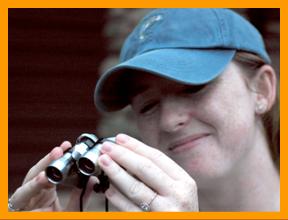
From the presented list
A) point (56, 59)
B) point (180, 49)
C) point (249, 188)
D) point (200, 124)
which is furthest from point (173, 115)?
point (56, 59)

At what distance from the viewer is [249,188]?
143 centimetres

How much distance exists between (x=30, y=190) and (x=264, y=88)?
0.61 m

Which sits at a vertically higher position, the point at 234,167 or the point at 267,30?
the point at 267,30

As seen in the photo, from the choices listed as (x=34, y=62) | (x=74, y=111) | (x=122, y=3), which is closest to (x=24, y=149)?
(x=34, y=62)

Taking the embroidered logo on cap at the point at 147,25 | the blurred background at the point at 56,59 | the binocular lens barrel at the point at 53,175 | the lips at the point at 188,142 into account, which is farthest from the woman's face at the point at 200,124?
the blurred background at the point at 56,59

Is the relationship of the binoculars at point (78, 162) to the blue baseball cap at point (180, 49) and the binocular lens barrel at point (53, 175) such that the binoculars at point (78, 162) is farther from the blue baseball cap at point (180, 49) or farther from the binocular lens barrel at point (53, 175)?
the blue baseball cap at point (180, 49)

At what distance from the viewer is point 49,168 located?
4.01 feet

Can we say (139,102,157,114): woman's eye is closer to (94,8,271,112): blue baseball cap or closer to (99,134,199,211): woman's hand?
(94,8,271,112): blue baseball cap

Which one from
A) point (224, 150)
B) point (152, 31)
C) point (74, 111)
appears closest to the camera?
point (224, 150)

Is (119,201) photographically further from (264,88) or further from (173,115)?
(264,88)

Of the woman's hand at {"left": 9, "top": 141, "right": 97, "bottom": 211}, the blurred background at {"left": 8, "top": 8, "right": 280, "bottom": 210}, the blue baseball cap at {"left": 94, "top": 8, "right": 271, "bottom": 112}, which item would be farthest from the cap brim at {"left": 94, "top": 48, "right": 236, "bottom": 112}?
the blurred background at {"left": 8, "top": 8, "right": 280, "bottom": 210}

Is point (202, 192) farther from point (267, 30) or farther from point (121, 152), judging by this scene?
point (267, 30)

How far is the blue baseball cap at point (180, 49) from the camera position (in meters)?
1.34

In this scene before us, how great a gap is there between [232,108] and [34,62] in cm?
163
